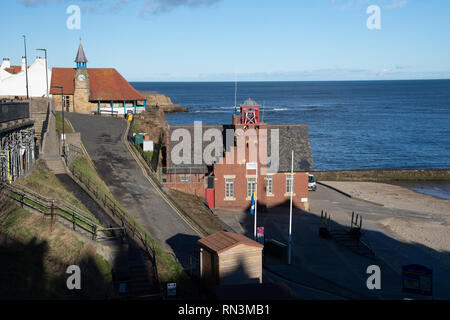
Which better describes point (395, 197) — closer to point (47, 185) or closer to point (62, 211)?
point (47, 185)

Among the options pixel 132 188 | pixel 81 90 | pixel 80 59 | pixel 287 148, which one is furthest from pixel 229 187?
pixel 80 59

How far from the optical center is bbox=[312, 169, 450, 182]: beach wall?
60.7m

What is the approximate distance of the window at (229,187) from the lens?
38.2 metres

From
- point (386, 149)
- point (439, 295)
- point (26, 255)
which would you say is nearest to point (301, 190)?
point (439, 295)

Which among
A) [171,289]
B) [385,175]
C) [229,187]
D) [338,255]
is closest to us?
[171,289]

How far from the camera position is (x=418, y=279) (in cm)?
2078

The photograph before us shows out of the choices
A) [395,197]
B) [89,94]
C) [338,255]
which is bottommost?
[338,255]

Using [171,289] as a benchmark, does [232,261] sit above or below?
above

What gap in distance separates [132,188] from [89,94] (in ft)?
93.4

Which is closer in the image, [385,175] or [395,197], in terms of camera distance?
[395,197]

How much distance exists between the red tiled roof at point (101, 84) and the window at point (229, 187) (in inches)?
1028

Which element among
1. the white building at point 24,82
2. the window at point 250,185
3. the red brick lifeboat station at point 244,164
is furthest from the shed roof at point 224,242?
the white building at point 24,82
